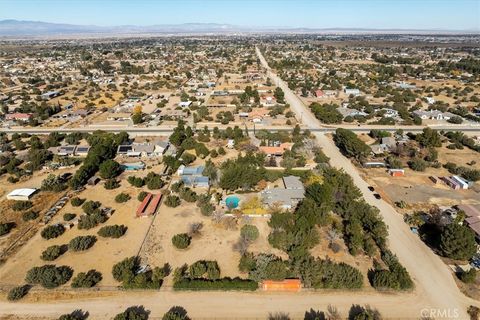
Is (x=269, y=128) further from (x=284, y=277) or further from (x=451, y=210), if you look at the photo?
(x=284, y=277)

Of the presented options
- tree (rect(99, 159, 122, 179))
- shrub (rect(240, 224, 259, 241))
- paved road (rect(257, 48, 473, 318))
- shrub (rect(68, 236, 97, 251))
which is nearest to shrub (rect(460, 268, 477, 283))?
paved road (rect(257, 48, 473, 318))

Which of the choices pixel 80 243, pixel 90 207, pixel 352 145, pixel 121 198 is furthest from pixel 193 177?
pixel 352 145

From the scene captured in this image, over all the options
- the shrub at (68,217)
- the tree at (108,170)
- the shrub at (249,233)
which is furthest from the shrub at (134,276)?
the tree at (108,170)

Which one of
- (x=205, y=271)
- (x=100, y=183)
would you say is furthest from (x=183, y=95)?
(x=205, y=271)

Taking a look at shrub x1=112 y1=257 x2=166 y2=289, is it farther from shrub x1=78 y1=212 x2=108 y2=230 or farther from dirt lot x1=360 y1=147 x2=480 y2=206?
dirt lot x1=360 y1=147 x2=480 y2=206

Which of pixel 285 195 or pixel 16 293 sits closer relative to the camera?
pixel 16 293

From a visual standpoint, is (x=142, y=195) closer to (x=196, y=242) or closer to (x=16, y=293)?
(x=196, y=242)
